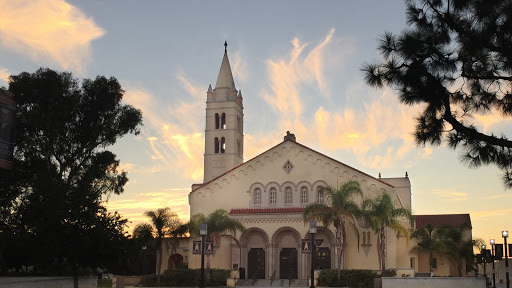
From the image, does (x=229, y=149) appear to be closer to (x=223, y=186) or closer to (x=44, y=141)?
(x=223, y=186)

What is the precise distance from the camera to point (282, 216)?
51938 millimetres

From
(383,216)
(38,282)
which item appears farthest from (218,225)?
(38,282)

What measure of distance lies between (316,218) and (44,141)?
2094 cm

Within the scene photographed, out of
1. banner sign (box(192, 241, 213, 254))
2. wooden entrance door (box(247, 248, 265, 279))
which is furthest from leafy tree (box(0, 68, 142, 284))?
wooden entrance door (box(247, 248, 265, 279))

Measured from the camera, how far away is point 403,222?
5644 cm

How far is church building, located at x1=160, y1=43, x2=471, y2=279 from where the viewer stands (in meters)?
51.1

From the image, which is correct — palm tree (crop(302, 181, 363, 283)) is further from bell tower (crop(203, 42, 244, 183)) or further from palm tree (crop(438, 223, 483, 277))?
bell tower (crop(203, 42, 244, 183))

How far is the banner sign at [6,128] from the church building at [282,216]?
2248 centimetres

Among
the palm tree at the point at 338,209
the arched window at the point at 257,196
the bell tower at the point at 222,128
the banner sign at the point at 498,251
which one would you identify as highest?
the bell tower at the point at 222,128

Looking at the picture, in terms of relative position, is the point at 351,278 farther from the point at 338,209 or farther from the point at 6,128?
the point at 6,128

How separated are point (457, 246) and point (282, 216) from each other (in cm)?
1945

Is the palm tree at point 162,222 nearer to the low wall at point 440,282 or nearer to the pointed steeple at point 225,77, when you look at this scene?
the low wall at point 440,282

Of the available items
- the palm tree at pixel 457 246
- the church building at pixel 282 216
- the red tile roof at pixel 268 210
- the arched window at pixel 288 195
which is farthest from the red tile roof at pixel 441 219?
the red tile roof at pixel 268 210

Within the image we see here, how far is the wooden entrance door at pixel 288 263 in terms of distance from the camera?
52.3 m
